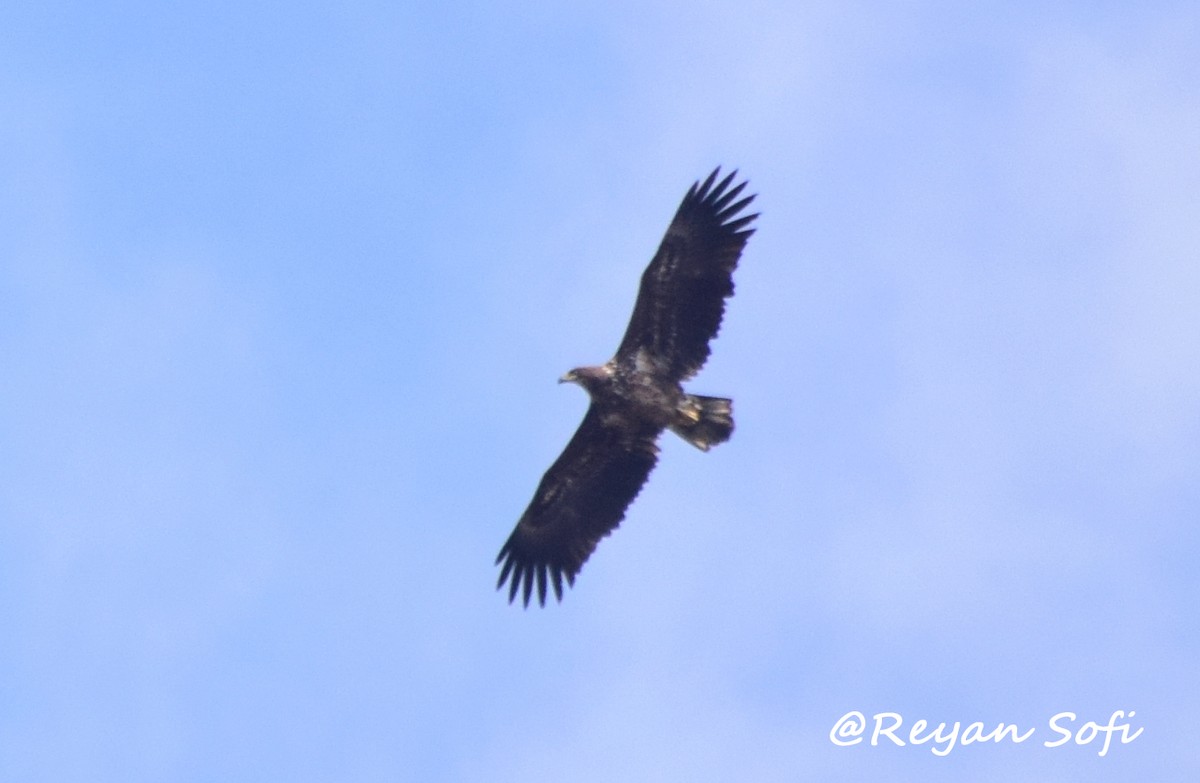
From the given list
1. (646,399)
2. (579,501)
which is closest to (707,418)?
(646,399)

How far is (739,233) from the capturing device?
2323 centimetres

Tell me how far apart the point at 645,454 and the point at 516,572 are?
2097 mm

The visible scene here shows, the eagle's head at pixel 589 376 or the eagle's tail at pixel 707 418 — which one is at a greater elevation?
the eagle's head at pixel 589 376

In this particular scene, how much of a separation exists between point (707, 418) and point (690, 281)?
153 cm

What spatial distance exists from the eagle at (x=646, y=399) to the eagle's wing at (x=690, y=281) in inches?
0.4

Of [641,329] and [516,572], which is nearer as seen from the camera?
[641,329]

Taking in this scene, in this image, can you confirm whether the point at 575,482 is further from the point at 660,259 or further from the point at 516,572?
the point at 660,259

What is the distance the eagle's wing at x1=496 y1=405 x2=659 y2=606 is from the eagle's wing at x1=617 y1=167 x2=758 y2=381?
1.12 meters

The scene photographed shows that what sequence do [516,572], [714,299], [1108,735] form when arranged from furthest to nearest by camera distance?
[516,572], [714,299], [1108,735]

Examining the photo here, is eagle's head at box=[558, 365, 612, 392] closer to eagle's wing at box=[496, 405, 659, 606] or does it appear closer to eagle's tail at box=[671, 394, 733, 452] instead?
eagle's wing at box=[496, 405, 659, 606]

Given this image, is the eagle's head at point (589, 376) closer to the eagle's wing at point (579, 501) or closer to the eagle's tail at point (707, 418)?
the eagle's wing at point (579, 501)

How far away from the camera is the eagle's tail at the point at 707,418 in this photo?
2356 centimetres

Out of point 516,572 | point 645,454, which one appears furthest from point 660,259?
point 516,572

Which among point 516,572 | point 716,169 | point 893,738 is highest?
point 716,169
